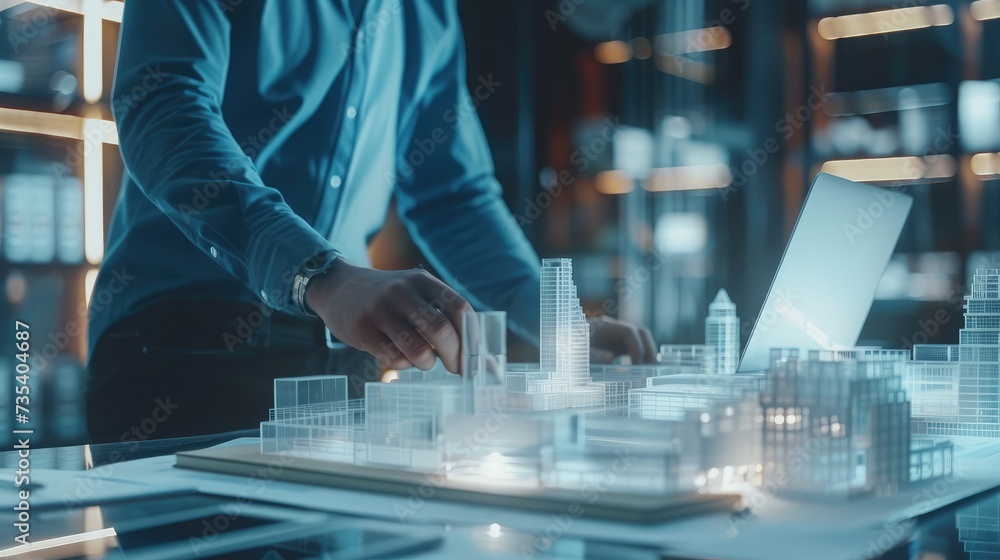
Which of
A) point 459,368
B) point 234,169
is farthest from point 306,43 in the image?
point 459,368

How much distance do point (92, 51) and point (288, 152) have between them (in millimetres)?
594

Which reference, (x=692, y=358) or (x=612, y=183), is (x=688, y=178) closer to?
(x=612, y=183)

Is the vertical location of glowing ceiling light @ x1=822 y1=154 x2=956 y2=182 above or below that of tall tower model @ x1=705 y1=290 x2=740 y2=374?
above

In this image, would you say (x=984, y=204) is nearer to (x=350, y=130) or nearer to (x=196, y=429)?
(x=350, y=130)

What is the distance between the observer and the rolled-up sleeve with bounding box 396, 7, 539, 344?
3.23 metres

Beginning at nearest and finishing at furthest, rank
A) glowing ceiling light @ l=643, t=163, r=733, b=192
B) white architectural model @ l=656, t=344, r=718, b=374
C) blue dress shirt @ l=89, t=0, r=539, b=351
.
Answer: blue dress shirt @ l=89, t=0, r=539, b=351
white architectural model @ l=656, t=344, r=718, b=374
glowing ceiling light @ l=643, t=163, r=733, b=192

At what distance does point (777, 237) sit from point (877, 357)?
2.61m

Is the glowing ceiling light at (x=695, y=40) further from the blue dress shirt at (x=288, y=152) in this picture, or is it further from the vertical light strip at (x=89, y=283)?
the vertical light strip at (x=89, y=283)

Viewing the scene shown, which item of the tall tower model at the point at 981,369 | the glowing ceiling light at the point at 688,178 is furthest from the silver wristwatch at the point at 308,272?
the glowing ceiling light at the point at 688,178

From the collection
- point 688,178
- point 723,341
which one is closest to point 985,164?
point 688,178

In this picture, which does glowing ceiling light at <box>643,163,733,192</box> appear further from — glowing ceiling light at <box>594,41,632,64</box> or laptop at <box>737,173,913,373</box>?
laptop at <box>737,173,913,373</box>

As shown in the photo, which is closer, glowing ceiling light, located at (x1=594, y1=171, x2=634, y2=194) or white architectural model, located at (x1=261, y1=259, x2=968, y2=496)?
white architectural model, located at (x1=261, y1=259, x2=968, y2=496)

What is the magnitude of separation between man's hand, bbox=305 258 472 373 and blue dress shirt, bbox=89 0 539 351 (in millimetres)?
172

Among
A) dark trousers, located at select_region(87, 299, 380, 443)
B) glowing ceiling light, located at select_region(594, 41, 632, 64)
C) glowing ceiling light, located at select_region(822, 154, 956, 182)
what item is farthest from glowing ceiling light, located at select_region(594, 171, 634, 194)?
dark trousers, located at select_region(87, 299, 380, 443)
